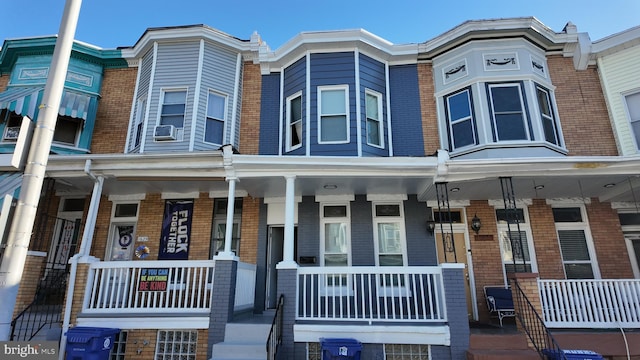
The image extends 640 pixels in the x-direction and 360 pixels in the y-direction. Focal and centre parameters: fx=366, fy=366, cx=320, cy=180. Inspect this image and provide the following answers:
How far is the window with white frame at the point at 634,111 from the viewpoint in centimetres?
891

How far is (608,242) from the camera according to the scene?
8.50 m

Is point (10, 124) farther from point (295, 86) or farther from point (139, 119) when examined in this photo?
point (295, 86)

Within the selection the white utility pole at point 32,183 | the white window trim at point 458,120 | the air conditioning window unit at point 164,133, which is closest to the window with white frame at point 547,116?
the white window trim at point 458,120

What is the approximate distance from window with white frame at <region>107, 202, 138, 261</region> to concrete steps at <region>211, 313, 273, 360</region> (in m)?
4.35

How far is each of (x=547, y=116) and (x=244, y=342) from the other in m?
8.75

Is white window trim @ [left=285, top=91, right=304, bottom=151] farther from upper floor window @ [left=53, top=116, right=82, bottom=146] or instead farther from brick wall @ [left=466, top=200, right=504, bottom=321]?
upper floor window @ [left=53, top=116, right=82, bottom=146]

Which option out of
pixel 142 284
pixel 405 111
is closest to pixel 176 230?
pixel 142 284

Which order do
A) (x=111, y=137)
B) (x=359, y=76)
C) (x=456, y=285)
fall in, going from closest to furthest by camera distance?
(x=456, y=285)
(x=359, y=76)
(x=111, y=137)

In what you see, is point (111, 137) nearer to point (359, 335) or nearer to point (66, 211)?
point (66, 211)

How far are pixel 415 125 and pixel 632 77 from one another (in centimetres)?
542

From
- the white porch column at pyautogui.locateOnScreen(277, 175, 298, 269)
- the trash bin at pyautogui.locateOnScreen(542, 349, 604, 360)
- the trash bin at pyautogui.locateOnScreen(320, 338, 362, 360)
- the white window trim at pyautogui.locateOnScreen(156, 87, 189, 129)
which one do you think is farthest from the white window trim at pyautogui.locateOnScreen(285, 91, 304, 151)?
the trash bin at pyautogui.locateOnScreen(542, 349, 604, 360)

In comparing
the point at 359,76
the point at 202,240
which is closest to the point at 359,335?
the point at 202,240

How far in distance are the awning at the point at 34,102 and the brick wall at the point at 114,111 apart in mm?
396

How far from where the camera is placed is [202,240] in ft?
29.5
